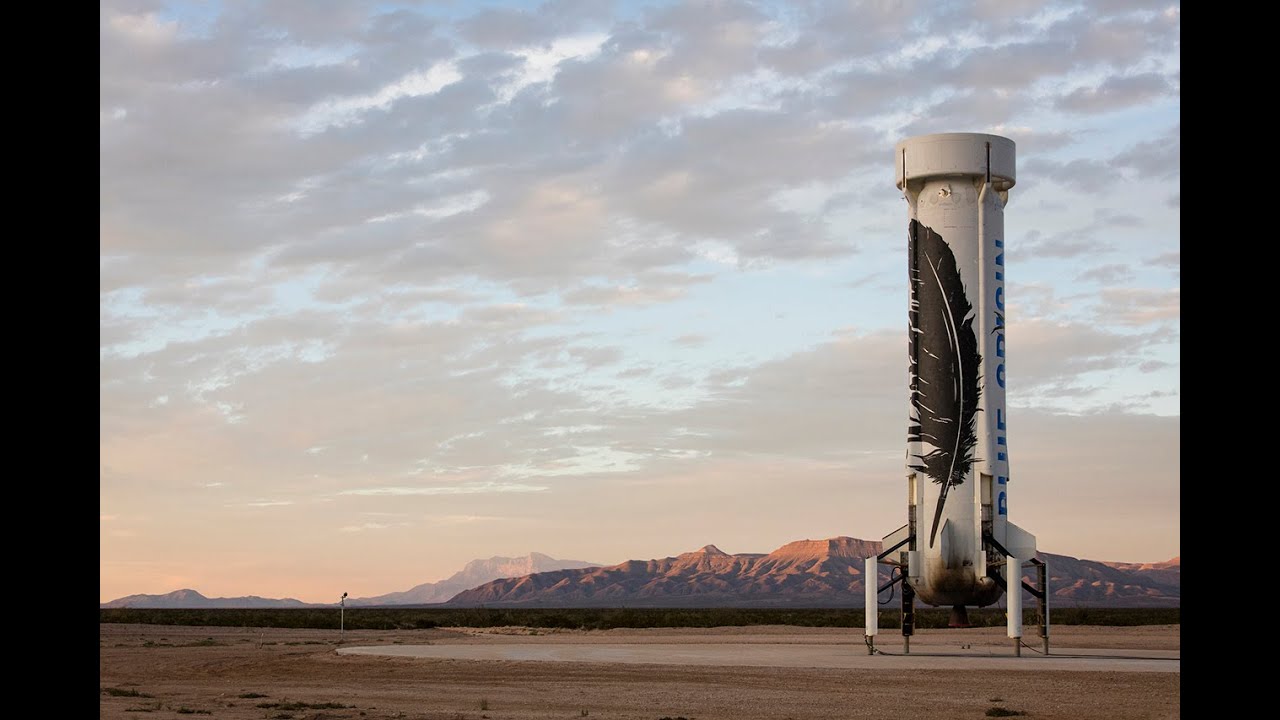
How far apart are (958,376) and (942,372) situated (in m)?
0.44

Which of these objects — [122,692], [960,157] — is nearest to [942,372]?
[960,157]

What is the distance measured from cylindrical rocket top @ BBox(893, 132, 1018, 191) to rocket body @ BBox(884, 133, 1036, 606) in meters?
0.03

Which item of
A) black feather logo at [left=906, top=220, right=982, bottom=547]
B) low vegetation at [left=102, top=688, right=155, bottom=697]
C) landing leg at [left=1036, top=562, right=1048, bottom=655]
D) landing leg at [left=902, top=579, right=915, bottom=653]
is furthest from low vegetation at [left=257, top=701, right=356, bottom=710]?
landing leg at [left=1036, top=562, right=1048, bottom=655]

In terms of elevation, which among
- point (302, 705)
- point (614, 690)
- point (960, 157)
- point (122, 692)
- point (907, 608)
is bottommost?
point (122, 692)

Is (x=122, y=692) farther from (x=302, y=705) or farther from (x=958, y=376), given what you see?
(x=958, y=376)

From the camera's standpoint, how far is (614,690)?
27.8 meters

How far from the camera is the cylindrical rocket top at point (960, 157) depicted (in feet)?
116

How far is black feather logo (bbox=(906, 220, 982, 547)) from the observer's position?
35.0 m

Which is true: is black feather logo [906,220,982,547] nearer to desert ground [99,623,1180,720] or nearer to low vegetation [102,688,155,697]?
desert ground [99,623,1180,720]

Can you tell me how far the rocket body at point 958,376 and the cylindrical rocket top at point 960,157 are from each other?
28 mm

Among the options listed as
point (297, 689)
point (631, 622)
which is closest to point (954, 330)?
point (297, 689)

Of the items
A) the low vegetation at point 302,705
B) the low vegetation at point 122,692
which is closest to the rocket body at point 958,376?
the low vegetation at point 302,705
